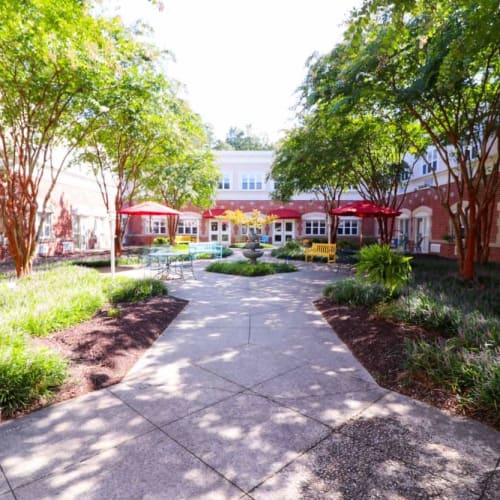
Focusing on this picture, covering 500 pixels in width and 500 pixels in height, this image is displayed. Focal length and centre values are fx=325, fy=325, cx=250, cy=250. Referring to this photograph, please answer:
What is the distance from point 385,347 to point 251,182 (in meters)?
26.8

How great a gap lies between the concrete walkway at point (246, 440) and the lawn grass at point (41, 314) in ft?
1.09

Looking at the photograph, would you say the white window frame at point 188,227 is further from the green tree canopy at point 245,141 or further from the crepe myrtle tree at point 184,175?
the green tree canopy at point 245,141

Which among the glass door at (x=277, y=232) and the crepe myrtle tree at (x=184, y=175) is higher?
the crepe myrtle tree at (x=184, y=175)

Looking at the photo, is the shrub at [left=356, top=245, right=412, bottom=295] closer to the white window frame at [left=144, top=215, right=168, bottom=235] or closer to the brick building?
the brick building

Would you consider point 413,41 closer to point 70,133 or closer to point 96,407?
point 96,407

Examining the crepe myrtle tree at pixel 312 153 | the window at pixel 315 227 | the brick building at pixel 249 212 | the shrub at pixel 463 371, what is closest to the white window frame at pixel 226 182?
the brick building at pixel 249 212

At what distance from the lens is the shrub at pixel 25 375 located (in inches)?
120

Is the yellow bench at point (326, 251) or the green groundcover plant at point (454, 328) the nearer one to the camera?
the green groundcover plant at point (454, 328)

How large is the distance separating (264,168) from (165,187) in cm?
1273

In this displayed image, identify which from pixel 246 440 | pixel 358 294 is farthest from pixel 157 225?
pixel 246 440

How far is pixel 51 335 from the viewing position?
466 centimetres

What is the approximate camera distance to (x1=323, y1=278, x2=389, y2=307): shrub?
6.46m

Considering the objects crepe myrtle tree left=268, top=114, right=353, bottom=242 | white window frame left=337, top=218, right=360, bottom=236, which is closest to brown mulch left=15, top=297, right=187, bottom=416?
crepe myrtle tree left=268, top=114, right=353, bottom=242

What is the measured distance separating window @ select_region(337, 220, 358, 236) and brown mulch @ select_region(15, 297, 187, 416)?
82.7ft
